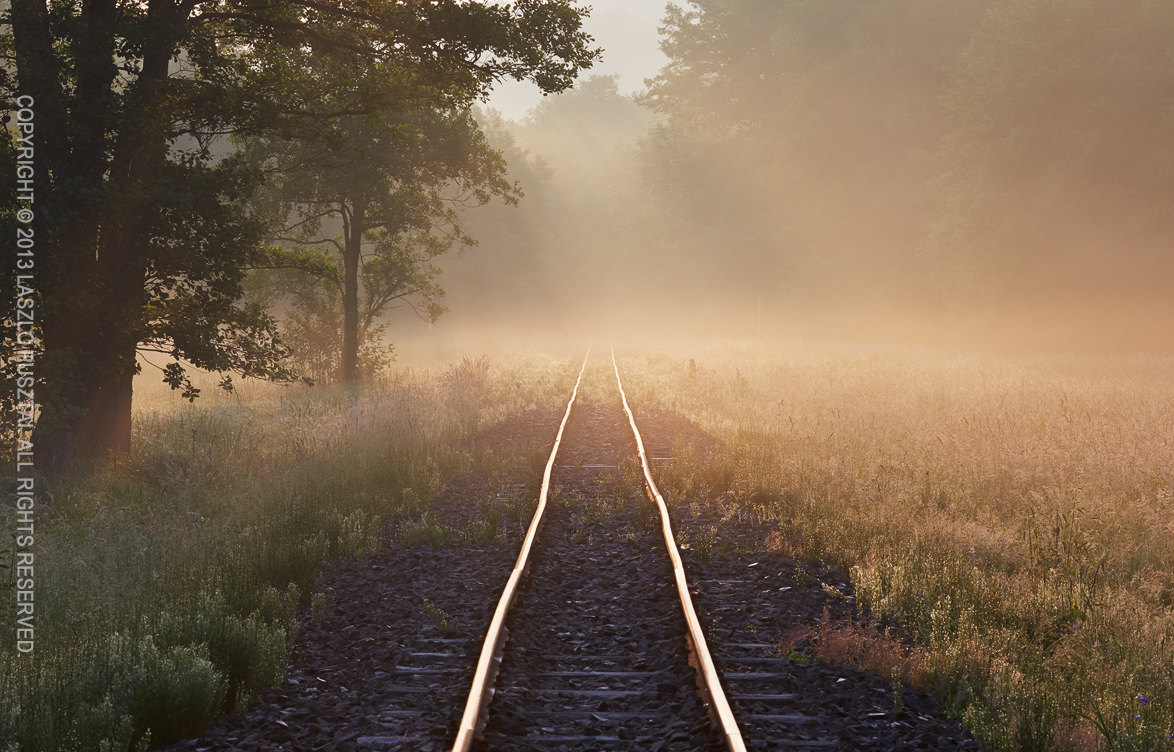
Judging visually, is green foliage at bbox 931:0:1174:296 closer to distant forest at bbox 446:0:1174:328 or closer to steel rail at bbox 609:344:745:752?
distant forest at bbox 446:0:1174:328

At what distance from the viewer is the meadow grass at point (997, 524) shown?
480cm

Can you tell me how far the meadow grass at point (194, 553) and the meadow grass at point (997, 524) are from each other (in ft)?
13.5

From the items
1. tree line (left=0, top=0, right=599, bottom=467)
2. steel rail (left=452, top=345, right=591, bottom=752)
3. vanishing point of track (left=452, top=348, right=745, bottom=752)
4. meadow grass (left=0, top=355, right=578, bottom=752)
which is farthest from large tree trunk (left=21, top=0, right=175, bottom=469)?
vanishing point of track (left=452, top=348, right=745, bottom=752)

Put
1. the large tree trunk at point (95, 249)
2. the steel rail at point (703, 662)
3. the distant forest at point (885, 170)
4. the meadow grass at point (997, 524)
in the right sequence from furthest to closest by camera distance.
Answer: the distant forest at point (885, 170) < the large tree trunk at point (95, 249) < the meadow grass at point (997, 524) < the steel rail at point (703, 662)

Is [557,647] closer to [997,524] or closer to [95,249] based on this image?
[997,524]

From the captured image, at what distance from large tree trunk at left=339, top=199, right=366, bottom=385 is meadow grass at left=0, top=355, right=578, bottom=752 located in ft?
21.8

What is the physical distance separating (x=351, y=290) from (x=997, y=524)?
18.6m

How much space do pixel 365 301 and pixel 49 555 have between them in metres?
19.1

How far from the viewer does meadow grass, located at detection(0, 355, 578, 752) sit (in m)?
4.43

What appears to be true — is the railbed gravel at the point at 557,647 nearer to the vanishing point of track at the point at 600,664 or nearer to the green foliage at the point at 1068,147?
the vanishing point of track at the point at 600,664

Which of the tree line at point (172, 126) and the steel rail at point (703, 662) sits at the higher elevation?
the tree line at point (172, 126)

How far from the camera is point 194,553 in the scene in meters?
7.29

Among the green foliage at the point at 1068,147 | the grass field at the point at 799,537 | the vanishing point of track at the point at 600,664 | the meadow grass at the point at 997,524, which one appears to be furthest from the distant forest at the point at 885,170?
the vanishing point of track at the point at 600,664

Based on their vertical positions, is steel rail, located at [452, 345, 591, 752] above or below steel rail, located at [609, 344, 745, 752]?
below
